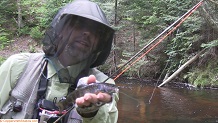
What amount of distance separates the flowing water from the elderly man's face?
18.2ft

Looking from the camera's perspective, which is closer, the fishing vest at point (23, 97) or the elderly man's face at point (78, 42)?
the fishing vest at point (23, 97)

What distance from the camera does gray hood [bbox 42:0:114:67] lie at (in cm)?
196

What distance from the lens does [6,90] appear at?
1.80 m

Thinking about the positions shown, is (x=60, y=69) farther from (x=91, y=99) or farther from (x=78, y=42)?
(x=91, y=99)

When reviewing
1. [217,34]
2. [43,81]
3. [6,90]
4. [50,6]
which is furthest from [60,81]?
[50,6]

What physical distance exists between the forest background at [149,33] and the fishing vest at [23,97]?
922 cm

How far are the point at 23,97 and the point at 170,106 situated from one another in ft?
25.8

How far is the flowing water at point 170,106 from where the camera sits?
789 cm

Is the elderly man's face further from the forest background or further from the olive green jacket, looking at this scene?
the forest background

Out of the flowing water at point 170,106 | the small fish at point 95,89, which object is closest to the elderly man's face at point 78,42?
the small fish at point 95,89

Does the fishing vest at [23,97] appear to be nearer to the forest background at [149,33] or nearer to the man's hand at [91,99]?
the man's hand at [91,99]

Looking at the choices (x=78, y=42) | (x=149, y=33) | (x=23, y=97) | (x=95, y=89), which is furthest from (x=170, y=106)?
(x=149, y=33)

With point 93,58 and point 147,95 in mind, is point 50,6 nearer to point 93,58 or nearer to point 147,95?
point 147,95

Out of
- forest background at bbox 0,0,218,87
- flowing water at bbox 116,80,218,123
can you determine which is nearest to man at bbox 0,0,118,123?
flowing water at bbox 116,80,218,123
